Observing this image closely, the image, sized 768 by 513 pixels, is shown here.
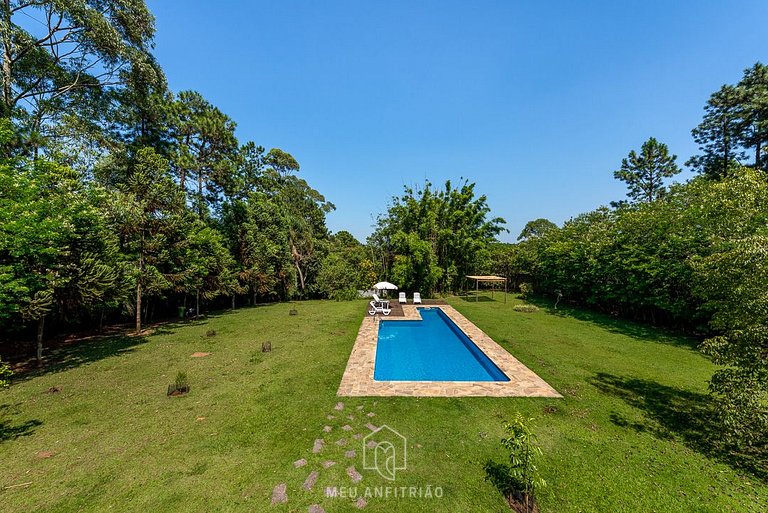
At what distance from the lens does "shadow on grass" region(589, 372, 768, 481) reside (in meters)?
4.38

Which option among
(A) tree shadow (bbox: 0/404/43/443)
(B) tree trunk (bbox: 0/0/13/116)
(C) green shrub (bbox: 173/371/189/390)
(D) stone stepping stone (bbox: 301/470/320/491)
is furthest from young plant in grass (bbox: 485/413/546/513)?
(B) tree trunk (bbox: 0/0/13/116)

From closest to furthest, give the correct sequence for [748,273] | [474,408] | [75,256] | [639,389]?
[748,273]
[474,408]
[639,389]
[75,256]

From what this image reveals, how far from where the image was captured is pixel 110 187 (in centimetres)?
1247

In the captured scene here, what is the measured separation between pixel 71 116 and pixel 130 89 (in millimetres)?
2686

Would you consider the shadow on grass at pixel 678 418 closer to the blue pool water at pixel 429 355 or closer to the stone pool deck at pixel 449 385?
the stone pool deck at pixel 449 385

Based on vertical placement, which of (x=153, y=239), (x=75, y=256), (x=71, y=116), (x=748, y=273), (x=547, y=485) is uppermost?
(x=71, y=116)

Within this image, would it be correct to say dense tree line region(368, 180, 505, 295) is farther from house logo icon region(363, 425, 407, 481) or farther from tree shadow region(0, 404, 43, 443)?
tree shadow region(0, 404, 43, 443)

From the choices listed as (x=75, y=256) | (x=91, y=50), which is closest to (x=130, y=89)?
(x=91, y=50)

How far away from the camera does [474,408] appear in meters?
5.77

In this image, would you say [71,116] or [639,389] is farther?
[71,116]

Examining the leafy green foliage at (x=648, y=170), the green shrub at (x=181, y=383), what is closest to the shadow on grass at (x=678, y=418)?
the green shrub at (x=181, y=383)

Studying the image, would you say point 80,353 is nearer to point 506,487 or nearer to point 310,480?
point 310,480

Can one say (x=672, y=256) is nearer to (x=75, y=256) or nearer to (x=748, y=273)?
(x=748, y=273)

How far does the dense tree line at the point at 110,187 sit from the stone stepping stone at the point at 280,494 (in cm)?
819
